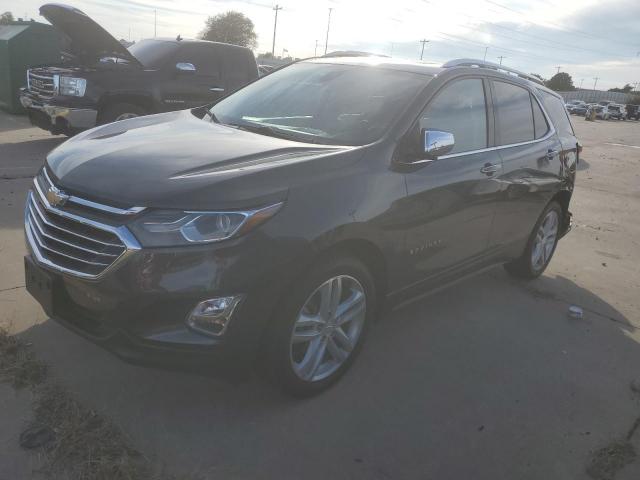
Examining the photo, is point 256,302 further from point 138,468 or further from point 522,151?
point 522,151

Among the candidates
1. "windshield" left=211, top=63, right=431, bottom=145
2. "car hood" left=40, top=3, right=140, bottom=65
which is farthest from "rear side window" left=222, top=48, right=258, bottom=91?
"windshield" left=211, top=63, right=431, bottom=145

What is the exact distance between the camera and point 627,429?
3.13 m

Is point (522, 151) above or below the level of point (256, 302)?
above

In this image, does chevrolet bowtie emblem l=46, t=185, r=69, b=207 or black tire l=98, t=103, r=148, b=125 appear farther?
black tire l=98, t=103, r=148, b=125

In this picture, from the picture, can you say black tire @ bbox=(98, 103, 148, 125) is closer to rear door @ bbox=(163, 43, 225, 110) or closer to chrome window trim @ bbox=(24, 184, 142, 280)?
rear door @ bbox=(163, 43, 225, 110)

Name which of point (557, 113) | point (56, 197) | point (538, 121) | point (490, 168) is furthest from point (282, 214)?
point (557, 113)

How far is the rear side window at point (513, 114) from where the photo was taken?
166 inches

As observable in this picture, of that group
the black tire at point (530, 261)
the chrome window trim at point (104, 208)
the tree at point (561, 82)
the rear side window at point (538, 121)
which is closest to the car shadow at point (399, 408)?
the chrome window trim at point (104, 208)

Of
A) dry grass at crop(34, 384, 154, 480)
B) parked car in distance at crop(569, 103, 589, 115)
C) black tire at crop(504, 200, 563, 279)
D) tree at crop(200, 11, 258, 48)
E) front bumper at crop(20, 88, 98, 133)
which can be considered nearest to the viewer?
dry grass at crop(34, 384, 154, 480)

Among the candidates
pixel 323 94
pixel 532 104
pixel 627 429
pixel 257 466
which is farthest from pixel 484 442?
pixel 532 104

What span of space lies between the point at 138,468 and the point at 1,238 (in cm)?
322

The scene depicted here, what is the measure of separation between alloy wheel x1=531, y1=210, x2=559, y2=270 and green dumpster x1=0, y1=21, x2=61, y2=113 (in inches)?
447

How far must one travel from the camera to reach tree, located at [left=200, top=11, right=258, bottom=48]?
8134 cm

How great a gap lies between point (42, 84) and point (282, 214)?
8488 mm
